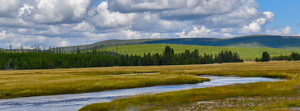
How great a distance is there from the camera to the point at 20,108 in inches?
1133

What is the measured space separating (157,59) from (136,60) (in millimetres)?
A: 15842

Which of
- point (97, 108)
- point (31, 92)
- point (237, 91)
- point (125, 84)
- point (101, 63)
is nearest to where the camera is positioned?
point (97, 108)

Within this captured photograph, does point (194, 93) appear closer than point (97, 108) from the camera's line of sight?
No

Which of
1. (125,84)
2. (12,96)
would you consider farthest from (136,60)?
(12,96)

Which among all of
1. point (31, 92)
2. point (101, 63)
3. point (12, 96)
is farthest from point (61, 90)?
point (101, 63)

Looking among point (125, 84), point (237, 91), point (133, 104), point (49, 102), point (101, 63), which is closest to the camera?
point (133, 104)

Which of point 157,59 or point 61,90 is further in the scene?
point 157,59

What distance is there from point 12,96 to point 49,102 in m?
8.05

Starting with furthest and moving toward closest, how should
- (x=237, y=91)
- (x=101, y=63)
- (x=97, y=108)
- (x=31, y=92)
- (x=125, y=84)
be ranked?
(x=101, y=63)
(x=125, y=84)
(x=31, y=92)
(x=237, y=91)
(x=97, y=108)

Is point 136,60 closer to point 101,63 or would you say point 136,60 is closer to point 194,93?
point 101,63

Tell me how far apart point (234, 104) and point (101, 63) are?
172 metres

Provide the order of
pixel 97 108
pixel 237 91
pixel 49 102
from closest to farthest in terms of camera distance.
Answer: pixel 97 108, pixel 49 102, pixel 237 91

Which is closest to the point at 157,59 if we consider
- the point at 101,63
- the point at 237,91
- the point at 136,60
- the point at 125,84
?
the point at 136,60

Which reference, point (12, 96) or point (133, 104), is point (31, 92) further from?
point (133, 104)
